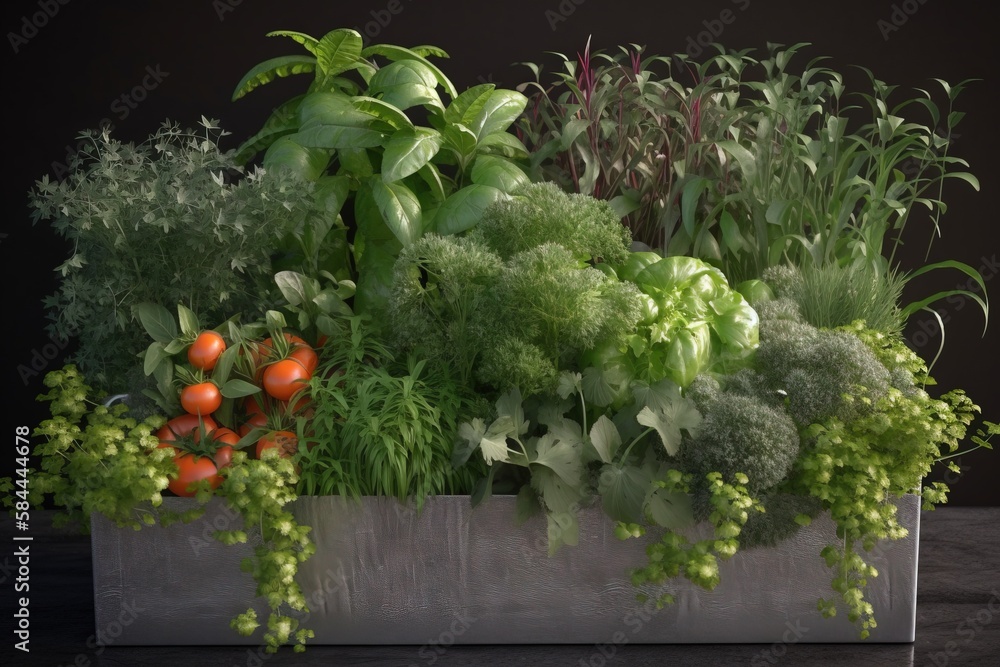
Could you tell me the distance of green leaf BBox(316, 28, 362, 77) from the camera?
7.08ft

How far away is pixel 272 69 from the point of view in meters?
2.30

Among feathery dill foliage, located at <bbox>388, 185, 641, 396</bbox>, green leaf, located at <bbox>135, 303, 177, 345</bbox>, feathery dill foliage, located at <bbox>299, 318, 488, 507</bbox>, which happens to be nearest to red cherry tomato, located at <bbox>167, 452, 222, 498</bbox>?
feathery dill foliage, located at <bbox>299, 318, 488, 507</bbox>

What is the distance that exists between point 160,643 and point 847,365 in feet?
4.19

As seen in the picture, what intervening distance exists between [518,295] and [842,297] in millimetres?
735

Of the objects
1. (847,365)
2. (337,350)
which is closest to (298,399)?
(337,350)

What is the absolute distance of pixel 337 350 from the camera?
5.94 ft

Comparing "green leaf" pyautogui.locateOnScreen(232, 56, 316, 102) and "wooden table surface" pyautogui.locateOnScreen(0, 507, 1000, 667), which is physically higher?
"green leaf" pyautogui.locateOnScreen(232, 56, 316, 102)

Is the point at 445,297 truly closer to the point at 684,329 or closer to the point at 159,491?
the point at 684,329

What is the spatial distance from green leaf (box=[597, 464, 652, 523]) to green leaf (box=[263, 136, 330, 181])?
0.95 metres

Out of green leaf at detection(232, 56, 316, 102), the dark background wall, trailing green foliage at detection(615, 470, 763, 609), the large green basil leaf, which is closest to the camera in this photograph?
trailing green foliage at detection(615, 470, 763, 609)

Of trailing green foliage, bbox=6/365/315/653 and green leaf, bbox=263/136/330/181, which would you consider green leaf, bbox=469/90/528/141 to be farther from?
trailing green foliage, bbox=6/365/315/653

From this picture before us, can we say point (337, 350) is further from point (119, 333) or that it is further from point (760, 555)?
point (760, 555)

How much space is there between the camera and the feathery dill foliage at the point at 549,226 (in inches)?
67.3

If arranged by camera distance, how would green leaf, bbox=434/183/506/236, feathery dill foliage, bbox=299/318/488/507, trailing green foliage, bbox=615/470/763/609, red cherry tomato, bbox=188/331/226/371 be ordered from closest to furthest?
1. trailing green foliage, bbox=615/470/763/609
2. feathery dill foliage, bbox=299/318/488/507
3. red cherry tomato, bbox=188/331/226/371
4. green leaf, bbox=434/183/506/236
